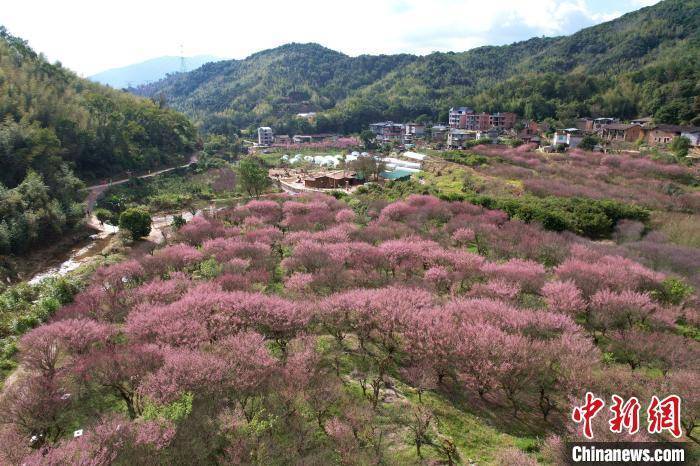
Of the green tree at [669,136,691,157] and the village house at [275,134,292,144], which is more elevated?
the village house at [275,134,292,144]

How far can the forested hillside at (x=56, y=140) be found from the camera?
31.1 metres

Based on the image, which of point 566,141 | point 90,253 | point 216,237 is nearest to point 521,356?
point 216,237

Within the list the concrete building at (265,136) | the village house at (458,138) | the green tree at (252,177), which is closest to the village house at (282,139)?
the concrete building at (265,136)

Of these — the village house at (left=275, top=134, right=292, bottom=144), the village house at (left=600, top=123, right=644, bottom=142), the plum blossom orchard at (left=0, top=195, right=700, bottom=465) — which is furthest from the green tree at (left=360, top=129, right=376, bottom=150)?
the plum blossom orchard at (left=0, top=195, right=700, bottom=465)

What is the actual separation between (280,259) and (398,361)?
10114 millimetres

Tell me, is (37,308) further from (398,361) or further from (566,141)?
(566,141)

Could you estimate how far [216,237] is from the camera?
78.3ft

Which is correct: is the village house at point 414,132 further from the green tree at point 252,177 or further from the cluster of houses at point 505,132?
the green tree at point 252,177

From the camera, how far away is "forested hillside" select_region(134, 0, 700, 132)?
7725 centimetres

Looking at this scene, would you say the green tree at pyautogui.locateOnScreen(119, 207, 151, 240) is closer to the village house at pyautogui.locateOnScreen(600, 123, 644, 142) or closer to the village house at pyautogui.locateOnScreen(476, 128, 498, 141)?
the village house at pyautogui.locateOnScreen(476, 128, 498, 141)

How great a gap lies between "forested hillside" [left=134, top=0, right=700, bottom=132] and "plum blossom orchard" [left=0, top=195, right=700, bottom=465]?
6199 centimetres

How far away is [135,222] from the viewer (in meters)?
30.7

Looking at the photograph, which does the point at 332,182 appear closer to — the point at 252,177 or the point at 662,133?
the point at 252,177

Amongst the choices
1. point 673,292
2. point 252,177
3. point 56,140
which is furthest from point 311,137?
point 673,292
